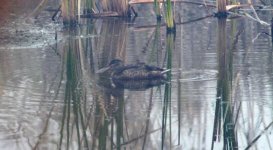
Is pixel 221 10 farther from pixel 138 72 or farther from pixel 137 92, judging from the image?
pixel 137 92

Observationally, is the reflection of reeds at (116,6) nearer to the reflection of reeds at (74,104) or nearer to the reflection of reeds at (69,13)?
the reflection of reeds at (69,13)

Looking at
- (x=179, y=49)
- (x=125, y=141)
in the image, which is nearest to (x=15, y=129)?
(x=125, y=141)

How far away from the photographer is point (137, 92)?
8484 mm

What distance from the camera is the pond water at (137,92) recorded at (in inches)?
261

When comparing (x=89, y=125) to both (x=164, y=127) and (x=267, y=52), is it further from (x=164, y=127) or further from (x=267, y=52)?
(x=267, y=52)

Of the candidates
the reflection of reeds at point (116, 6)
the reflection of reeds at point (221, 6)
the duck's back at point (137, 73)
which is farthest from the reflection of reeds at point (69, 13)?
the duck's back at point (137, 73)

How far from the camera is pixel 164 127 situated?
6984 mm

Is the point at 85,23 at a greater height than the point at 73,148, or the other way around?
the point at 85,23

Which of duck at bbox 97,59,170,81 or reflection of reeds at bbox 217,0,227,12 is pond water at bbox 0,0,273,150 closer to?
duck at bbox 97,59,170,81

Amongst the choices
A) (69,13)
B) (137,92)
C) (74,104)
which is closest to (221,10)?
(69,13)

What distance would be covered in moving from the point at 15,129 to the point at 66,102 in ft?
3.82

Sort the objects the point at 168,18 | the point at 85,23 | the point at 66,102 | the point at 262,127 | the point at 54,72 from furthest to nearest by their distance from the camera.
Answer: the point at 85,23
the point at 168,18
the point at 54,72
the point at 66,102
the point at 262,127

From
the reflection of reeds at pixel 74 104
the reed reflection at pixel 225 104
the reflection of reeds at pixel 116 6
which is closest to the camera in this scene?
the reed reflection at pixel 225 104

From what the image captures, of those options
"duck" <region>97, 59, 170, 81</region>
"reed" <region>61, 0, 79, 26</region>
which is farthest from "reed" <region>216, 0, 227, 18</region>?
"duck" <region>97, 59, 170, 81</region>
